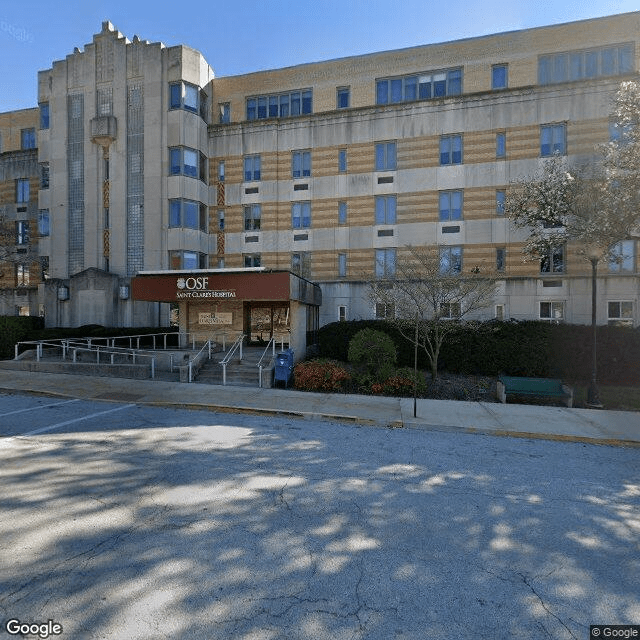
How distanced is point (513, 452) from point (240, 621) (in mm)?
6469

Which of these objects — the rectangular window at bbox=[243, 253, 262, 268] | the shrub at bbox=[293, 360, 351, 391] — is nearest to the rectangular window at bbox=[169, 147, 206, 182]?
the rectangular window at bbox=[243, 253, 262, 268]

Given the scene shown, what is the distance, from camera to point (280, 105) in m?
25.4

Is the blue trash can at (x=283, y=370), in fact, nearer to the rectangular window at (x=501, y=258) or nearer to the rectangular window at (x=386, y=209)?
the rectangular window at (x=386, y=209)

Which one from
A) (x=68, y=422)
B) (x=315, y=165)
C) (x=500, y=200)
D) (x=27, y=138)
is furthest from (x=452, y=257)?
(x=27, y=138)

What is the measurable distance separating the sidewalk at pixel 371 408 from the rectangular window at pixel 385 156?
16.2m

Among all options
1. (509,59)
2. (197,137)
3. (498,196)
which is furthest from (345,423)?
(509,59)

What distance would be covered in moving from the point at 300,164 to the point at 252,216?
4648 millimetres

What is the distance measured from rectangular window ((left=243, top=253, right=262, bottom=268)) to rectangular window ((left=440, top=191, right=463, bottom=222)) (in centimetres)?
1182

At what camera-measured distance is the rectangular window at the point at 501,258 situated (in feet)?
69.0

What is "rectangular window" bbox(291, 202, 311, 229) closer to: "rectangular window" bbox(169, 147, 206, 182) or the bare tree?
"rectangular window" bbox(169, 147, 206, 182)

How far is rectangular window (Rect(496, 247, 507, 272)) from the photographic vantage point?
2103 cm

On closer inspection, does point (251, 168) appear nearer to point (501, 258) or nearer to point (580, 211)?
point (501, 258)

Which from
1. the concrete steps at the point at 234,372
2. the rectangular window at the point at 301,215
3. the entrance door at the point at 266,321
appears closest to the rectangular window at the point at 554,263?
the rectangular window at the point at 301,215

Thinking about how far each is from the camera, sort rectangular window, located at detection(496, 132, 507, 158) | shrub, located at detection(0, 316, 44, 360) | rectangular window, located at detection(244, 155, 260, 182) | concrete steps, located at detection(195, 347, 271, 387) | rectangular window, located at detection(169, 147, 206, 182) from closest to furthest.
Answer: concrete steps, located at detection(195, 347, 271, 387) < shrub, located at detection(0, 316, 44, 360) < rectangular window, located at detection(496, 132, 507, 158) < rectangular window, located at detection(169, 147, 206, 182) < rectangular window, located at detection(244, 155, 260, 182)
